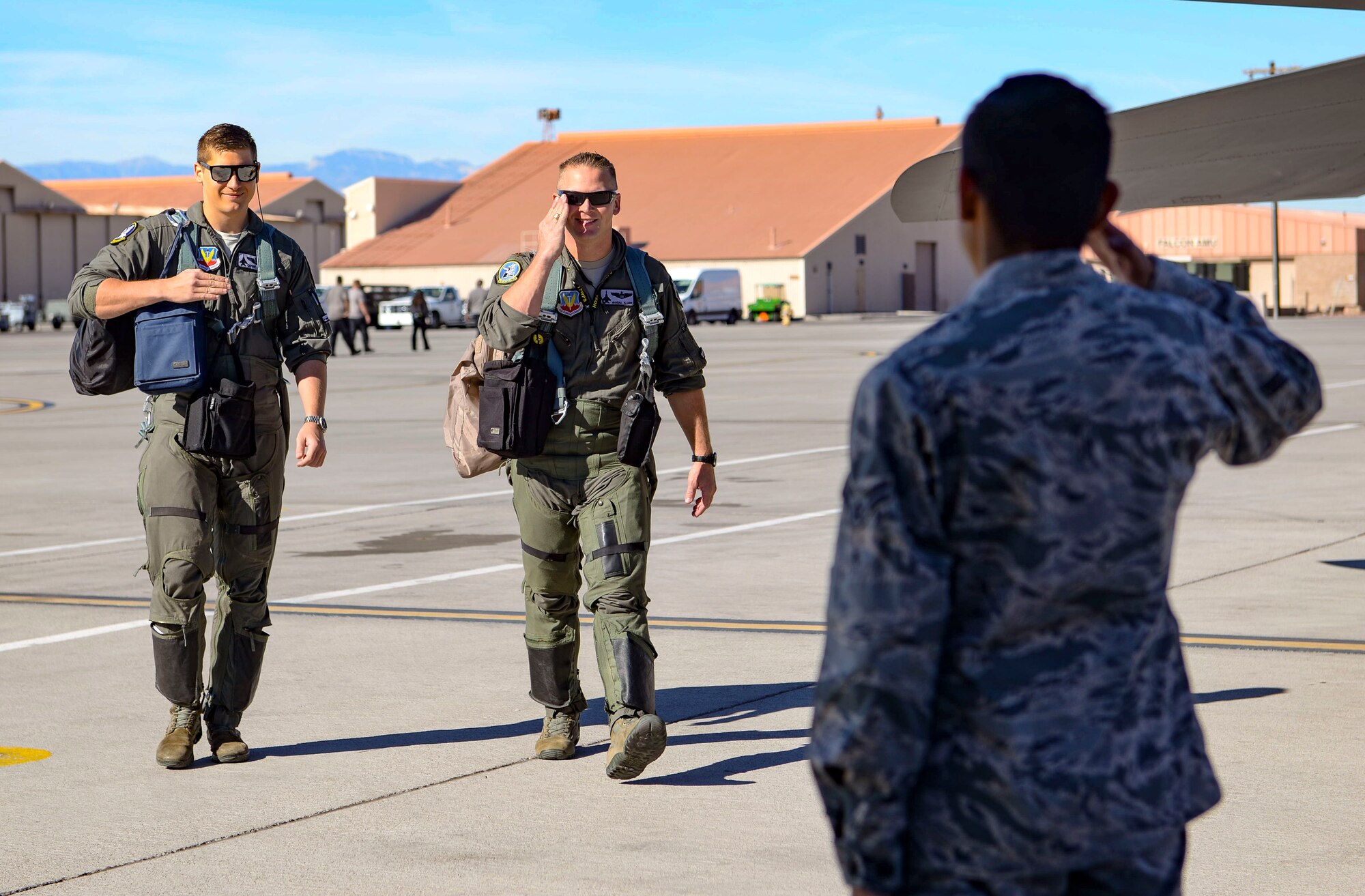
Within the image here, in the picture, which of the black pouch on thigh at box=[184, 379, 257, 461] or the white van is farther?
the white van

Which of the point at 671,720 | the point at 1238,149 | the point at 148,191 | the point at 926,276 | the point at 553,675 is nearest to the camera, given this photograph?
the point at 553,675

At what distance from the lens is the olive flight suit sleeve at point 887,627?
2164mm

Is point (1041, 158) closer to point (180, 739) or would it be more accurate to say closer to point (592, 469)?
point (592, 469)

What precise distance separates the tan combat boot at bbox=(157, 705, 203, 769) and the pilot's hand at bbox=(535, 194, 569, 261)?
2.12m

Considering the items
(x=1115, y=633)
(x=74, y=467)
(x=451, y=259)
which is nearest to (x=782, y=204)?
(x=451, y=259)

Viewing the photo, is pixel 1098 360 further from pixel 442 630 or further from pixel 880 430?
pixel 442 630

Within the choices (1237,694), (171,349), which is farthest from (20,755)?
(1237,694)

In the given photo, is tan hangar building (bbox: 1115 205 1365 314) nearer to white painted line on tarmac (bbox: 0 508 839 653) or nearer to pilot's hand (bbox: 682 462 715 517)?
white painted line on tarmac (bbox: 0 508 839 653)

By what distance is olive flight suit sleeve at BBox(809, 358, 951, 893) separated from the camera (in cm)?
216

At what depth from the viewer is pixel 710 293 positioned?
6769cm

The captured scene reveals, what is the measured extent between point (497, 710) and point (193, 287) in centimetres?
211

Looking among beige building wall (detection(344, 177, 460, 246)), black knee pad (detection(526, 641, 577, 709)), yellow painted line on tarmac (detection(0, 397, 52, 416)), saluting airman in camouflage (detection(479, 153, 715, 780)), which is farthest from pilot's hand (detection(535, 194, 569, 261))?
beige building wall (detection(344, 177, 460, 246))

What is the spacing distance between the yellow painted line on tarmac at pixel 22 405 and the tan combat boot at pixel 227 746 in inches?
771

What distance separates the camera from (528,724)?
6457 mm
